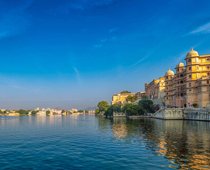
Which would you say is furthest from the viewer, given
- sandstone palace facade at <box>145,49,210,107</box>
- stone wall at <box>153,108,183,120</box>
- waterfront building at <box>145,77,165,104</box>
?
waterfront building at <box>145,77,165,104</box>

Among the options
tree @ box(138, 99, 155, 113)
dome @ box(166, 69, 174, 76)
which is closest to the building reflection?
dome @ box(166, 69, 174, 76)

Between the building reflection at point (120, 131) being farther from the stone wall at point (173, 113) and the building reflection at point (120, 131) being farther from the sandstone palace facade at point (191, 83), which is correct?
the sandstone palace facade at point (191, 83)

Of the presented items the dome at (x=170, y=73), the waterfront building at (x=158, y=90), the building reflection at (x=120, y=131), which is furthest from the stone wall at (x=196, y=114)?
the waterfront building at (x=158, y=90)

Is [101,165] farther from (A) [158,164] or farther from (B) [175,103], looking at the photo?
(B) [175,103]

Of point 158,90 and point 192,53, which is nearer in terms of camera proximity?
point 192,53

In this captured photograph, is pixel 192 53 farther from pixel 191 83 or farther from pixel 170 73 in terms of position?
pixel 170 73

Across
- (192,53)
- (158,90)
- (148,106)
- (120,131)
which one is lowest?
(120,131)

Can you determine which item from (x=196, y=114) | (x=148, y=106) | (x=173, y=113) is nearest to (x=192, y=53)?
(x=173, y=113)

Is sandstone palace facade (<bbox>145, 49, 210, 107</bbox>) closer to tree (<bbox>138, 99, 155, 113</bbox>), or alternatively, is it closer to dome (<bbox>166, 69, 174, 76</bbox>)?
dome (<bbox>166, 69, 174, 76</bbox>)

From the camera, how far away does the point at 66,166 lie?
22.3 m

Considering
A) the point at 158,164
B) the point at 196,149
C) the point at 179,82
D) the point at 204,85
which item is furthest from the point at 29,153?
the point at 179,82

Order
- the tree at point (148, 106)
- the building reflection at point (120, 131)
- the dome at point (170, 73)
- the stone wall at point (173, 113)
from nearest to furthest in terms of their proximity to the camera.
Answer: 1. the building reflection at point (120, 131)
2. the stone wall at point (173, 113)
3. the dome at point (170, 73)
4. the tree at point (148, 106)

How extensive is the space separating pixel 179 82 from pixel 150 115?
27777mm

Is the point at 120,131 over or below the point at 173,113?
below
